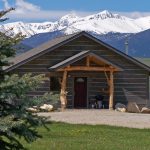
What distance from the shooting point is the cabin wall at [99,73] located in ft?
129

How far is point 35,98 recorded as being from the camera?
8.04m

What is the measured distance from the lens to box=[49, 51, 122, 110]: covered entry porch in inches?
1499

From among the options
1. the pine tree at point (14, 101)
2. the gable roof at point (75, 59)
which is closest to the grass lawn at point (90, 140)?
the pine tree at point (14, 101)

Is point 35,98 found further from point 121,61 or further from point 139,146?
point 121,61

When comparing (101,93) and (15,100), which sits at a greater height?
(15,100)

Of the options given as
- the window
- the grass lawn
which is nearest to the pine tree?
the grass lawn

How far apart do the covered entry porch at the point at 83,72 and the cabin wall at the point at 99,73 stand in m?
0.19

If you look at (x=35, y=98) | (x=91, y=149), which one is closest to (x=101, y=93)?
(x=91, y=149)

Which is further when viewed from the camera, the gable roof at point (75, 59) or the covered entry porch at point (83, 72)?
the covered entry porch at point (83, 72)

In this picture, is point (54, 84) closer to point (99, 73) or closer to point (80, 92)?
point (80, 92)

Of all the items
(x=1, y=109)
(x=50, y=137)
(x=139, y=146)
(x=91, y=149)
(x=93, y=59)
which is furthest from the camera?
(x=93, y=59)

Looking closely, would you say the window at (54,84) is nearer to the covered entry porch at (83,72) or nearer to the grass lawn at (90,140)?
the covered entry porch at (83,72)

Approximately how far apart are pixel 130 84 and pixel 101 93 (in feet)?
7.24

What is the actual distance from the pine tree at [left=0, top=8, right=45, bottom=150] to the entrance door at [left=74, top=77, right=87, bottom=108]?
31.9m
